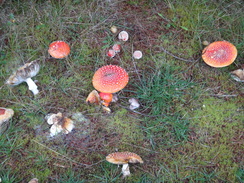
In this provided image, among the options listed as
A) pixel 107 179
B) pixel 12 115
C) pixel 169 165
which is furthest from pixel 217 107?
pixel 12 115

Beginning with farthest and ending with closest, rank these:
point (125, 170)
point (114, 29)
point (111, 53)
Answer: point (114, 29)
point (111, 53)
point (125, 170)

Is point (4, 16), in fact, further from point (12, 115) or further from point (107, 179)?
point (107, 179)

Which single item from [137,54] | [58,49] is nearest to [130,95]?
[137,54]

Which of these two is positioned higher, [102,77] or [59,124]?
[102,77]

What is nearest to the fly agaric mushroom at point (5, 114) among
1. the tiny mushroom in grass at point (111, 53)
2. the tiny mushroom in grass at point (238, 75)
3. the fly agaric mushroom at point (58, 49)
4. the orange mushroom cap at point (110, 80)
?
the fly agaric mushroom at point (58, 49)

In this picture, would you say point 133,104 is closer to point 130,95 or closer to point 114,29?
point 130,95

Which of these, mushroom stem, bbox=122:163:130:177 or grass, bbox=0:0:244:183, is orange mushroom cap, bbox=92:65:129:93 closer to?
grass, bbox=0:0:244:183

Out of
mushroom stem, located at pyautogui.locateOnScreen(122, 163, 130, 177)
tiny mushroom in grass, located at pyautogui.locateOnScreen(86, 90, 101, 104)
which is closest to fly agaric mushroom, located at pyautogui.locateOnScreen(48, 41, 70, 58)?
tiny mushroom in grass, located at pyautogui.locateOnScreen(86, 90, 101, 104)
